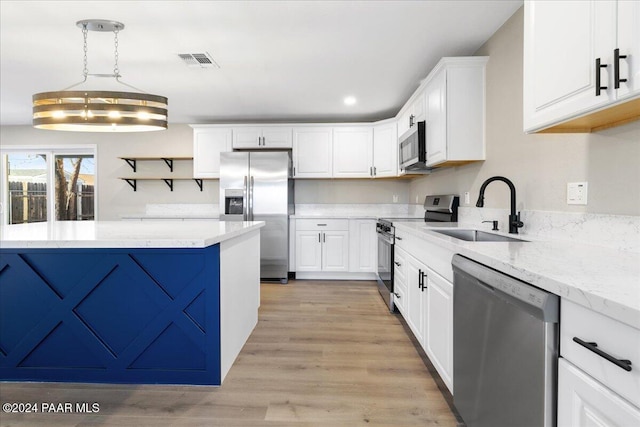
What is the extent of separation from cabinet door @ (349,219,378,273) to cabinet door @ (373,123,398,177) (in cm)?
73

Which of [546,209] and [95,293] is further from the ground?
[546,209]

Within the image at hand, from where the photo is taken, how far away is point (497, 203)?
9.09 ft

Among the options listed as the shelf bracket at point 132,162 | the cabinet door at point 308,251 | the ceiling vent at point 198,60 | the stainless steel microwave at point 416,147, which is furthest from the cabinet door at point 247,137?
the stainless steel microwave at point 416,147

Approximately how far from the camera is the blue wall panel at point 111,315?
83.3 inches

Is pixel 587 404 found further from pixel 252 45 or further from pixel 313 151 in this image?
pixel 313 151

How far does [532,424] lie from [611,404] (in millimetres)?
354

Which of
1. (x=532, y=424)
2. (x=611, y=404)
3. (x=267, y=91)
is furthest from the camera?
(x=267, y=91)

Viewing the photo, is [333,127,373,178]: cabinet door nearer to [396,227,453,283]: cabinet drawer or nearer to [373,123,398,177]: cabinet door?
[373,123,398,177]: cabinet door

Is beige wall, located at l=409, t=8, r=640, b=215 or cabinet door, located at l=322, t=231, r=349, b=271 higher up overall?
beige wall, located at l=409, t=8, r=640, b=215

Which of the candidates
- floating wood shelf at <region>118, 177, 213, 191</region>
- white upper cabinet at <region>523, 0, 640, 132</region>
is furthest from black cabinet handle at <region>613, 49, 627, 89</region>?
floating wood shelf at <region>118, 177, 213, 191</region>

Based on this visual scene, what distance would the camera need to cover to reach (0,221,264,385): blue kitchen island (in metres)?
2.11

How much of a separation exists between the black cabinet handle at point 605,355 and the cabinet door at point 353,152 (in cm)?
460

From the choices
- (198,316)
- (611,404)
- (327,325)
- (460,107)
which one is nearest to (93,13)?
(198,316)

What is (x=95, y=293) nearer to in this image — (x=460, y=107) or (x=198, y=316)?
(x=198, y=316)
